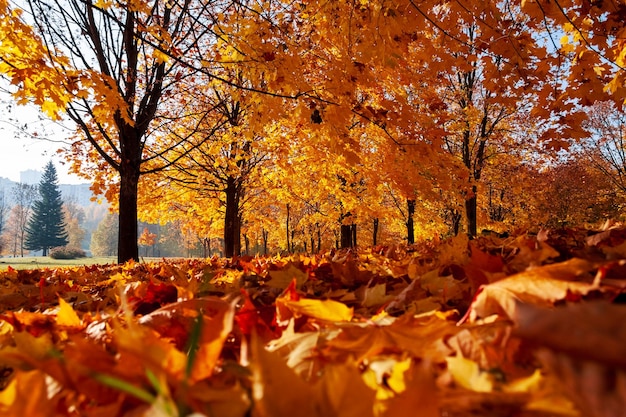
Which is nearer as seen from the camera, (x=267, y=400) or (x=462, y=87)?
(x=267, y=400)

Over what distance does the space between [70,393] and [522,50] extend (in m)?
4.69

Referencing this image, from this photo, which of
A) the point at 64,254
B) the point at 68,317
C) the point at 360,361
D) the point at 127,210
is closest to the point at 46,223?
the point at 64,254

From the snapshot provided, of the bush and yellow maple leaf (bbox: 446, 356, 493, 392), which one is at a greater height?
yellow maple leaf (bbox: 446, 356, 493, 392)

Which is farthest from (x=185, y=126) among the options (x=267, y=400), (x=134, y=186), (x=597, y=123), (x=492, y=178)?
(x=597, y=123)

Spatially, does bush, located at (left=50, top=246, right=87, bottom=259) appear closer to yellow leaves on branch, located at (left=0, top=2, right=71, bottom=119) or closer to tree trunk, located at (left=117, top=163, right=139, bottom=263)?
tree trunk, located at (left=117, top=163, right=139, bottom=263)

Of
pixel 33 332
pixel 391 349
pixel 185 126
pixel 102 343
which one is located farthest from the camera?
pixel 185 126

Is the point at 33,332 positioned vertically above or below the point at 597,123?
below

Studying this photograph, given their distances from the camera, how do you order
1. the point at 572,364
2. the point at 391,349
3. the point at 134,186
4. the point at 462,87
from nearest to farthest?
the point at 572,364 → the point at 391,349 → the point at 134,186 → the point at 462,87

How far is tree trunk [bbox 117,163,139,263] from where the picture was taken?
7602 mm

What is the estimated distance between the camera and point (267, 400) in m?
0.40

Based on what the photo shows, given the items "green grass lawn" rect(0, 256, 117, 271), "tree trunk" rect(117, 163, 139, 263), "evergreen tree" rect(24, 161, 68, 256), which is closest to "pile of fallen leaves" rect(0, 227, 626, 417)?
"tree trunk" rect(117, 163, 139, 263)

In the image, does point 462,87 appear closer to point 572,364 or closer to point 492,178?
point 492,178

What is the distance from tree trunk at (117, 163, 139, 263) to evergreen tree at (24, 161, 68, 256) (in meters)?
86.3

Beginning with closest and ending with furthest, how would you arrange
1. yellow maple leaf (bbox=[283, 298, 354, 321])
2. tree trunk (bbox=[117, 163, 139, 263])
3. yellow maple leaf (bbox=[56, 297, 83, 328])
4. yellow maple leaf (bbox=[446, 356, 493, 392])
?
yellow maple leaf (bbox=[446, 356, 493, 392]) < yellow maple leaf (bbox=[283, 298, 354, 321]) < yellow maple leaf (bbox=[56, 297, 83, 328]) < tree trunk (bbox=[117, 163, 139, 263])
